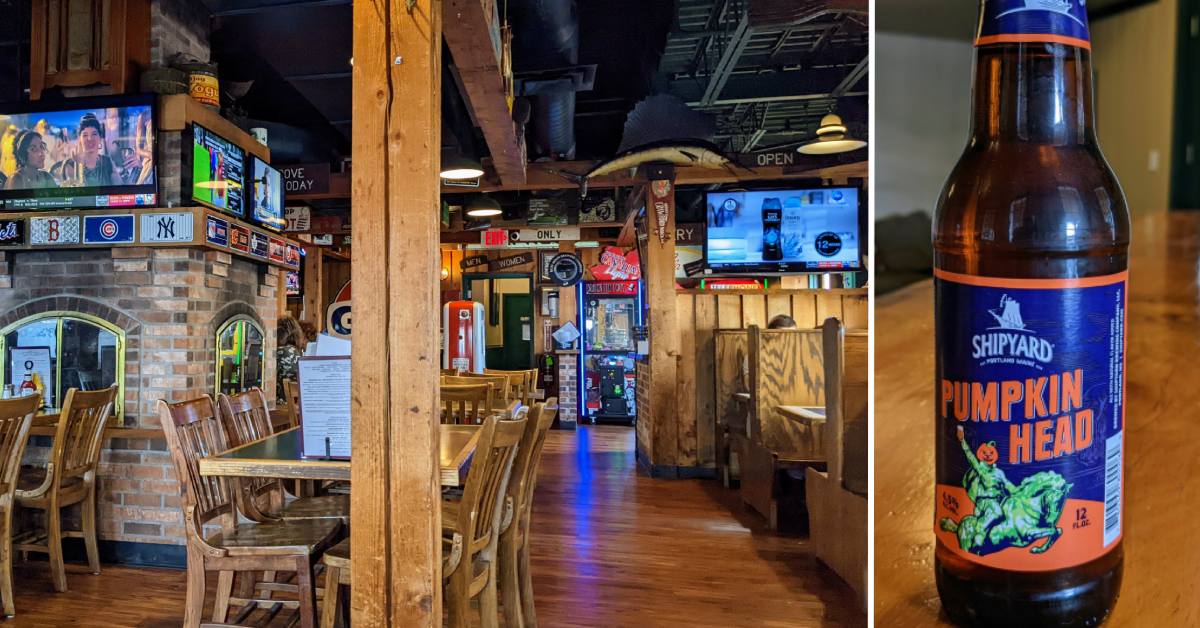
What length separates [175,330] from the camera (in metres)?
3.39

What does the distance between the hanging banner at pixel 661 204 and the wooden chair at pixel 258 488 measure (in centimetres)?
318

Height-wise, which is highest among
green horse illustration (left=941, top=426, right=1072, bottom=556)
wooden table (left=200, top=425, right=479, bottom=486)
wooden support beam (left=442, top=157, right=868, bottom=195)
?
wooden support beam (left=442, top=157, right=868, bottom=195)

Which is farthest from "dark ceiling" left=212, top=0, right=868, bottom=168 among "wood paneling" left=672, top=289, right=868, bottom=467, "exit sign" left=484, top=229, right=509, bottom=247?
"exit sign" left=484, top=229, right=509, bottom=247

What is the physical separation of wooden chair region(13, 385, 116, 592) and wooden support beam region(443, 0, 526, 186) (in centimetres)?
202

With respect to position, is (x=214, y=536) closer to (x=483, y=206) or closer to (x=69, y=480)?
(x=69, y=480)

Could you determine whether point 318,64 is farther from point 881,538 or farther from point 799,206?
point 881,538

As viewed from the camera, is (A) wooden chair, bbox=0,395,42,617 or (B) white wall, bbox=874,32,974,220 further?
(A) wooden chair, bbox=0,395,42,617

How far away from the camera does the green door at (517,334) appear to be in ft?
30.6

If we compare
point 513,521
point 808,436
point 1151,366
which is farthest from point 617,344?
point 1151,366

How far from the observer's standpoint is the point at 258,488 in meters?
2.85

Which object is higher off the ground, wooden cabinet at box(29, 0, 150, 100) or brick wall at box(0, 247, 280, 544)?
wooden cabinet at box(29, 0, 150, 100)

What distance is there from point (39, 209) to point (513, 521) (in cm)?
281

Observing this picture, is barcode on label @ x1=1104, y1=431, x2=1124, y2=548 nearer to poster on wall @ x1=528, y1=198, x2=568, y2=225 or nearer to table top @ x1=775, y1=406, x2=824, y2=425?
table top @ x1=775, y1=406, x2=824, y2=425

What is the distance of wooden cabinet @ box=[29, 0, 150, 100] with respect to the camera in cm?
338
